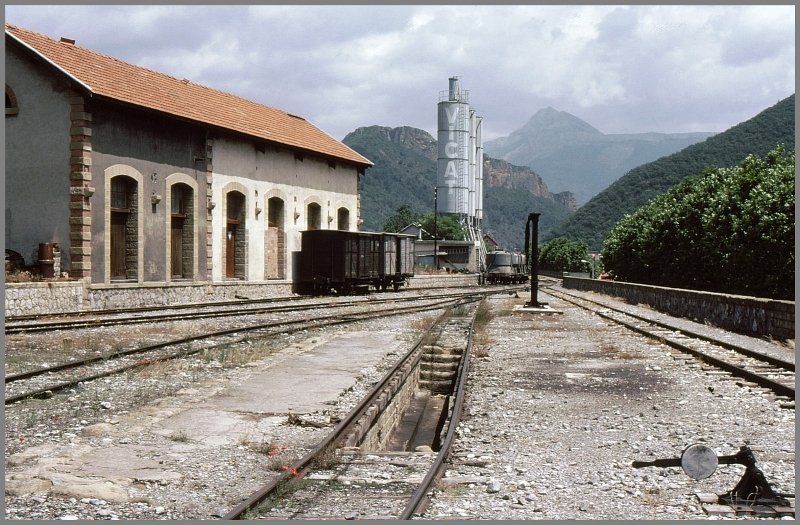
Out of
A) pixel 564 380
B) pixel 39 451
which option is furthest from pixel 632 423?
pixel 39 451

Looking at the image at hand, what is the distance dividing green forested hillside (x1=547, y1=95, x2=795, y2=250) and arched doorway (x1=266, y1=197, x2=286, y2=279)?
58.1 metres

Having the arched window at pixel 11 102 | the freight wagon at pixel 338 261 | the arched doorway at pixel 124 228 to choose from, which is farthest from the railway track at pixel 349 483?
the freight wagon at pixel 338 261

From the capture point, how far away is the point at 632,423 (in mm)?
8312

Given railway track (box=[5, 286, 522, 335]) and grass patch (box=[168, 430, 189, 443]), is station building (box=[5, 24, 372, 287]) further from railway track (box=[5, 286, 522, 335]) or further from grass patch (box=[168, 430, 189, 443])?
grass patch (box=[168, 430, 189, 443])

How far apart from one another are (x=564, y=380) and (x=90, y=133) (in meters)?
17.4

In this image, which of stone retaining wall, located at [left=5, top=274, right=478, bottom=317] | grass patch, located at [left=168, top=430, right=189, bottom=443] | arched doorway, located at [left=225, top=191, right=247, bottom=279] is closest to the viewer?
grass patch, located at [left=168, top=430, right=189, bottom=443]

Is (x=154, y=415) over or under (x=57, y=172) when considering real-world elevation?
under

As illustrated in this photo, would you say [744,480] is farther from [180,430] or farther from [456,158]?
[456,158]

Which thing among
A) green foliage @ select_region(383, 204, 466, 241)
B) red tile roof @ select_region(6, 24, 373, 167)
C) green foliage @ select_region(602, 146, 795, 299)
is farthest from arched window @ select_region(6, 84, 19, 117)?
green foliage @ select_region(383, 204, 466, 241)

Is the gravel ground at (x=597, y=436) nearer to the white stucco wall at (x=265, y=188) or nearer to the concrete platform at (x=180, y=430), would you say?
the concrete platform at (x=180, y=430)

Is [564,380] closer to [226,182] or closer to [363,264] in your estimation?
[226,182]

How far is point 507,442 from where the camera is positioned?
7453 millimetres

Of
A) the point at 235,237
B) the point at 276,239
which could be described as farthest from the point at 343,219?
the point at 235,237

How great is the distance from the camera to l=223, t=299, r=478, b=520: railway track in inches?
209
